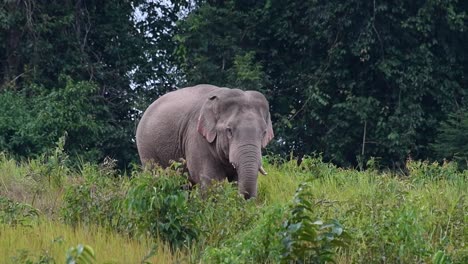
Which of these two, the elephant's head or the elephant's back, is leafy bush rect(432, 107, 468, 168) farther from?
the elephant's head

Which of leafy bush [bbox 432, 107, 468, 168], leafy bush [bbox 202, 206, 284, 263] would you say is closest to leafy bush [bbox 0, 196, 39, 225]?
leafy bush [bbox 202, 206, 284, 263]

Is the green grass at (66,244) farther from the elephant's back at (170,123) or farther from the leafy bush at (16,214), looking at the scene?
the elephant's back at (170,123)

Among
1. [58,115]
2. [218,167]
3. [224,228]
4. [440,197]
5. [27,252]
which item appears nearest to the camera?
[27,252]

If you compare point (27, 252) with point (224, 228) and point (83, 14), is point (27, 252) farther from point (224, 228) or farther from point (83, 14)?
point (83, 14)

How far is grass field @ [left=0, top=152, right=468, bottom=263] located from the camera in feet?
23.7

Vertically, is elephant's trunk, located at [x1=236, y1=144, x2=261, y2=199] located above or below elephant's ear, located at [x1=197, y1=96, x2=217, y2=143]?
below

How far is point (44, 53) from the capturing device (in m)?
19.8

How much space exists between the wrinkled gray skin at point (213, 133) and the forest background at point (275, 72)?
19.2ft

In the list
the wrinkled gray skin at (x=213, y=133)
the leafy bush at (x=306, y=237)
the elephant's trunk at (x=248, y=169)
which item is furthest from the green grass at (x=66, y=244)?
the elephant's trunk at (x=248, y=169)

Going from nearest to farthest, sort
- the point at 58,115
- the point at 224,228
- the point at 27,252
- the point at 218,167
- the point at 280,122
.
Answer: the point at 27,252, the point at 224,228, the point at 218,167, the point at 58,115, the point at 280,122

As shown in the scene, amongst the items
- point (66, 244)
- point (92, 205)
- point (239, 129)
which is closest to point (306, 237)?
point (66, 244)

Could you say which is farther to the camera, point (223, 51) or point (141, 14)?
point (141, 14)

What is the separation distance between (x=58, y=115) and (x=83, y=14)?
3273mm

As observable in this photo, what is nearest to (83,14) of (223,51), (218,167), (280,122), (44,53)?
(44,53)
